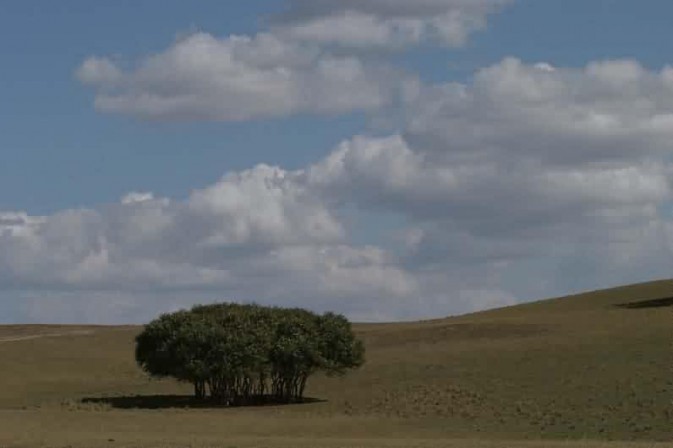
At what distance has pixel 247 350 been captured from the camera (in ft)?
266

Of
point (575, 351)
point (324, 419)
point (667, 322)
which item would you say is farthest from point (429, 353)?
point (324, 419)

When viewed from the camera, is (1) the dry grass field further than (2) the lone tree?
No

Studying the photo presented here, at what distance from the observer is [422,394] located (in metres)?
79.2

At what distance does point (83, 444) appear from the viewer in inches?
1812

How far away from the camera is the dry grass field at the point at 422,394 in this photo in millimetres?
55469

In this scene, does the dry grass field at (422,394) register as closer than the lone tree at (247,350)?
Yes

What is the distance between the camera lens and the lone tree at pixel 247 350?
267ft

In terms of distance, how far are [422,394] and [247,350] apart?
11.6 meters

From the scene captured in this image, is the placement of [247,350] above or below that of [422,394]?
above

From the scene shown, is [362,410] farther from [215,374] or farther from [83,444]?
[83,444]

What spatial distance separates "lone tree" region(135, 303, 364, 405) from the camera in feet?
267

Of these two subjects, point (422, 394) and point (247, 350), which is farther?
point (247, 350)

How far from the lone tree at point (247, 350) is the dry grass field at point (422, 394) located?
234cm

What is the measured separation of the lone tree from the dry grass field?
2336 millimetres
